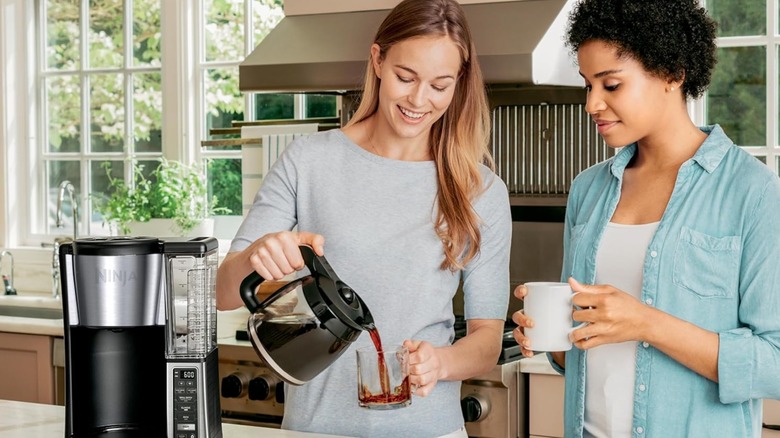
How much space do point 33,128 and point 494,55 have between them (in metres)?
2.53

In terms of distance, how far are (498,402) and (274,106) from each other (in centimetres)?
174

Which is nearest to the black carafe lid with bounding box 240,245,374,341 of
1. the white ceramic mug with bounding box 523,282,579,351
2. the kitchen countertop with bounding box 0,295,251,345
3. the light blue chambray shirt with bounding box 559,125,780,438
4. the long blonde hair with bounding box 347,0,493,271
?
the white ceramic mug with bounding box 523,282,579,351

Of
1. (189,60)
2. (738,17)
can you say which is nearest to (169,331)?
(738,17)

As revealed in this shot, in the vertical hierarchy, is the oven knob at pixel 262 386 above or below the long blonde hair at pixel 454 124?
below

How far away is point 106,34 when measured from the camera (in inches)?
169

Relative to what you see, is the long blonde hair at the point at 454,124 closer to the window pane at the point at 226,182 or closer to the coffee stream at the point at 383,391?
the coffee stream at the point at 383,391

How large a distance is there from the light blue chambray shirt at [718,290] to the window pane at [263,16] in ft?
8.32

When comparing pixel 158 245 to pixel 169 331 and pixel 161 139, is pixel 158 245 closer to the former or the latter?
pixel 169 331

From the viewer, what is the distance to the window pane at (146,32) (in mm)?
4160

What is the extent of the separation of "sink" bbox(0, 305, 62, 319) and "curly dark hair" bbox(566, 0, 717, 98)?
2.71m

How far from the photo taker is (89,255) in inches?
62.7

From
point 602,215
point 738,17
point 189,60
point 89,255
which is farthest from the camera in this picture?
point 189,60

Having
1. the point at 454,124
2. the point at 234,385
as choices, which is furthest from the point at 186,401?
the point at 234,385

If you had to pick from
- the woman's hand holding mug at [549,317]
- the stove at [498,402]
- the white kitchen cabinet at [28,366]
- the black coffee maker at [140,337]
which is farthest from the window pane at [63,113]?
the woman's hand holding mug at [549,317]
